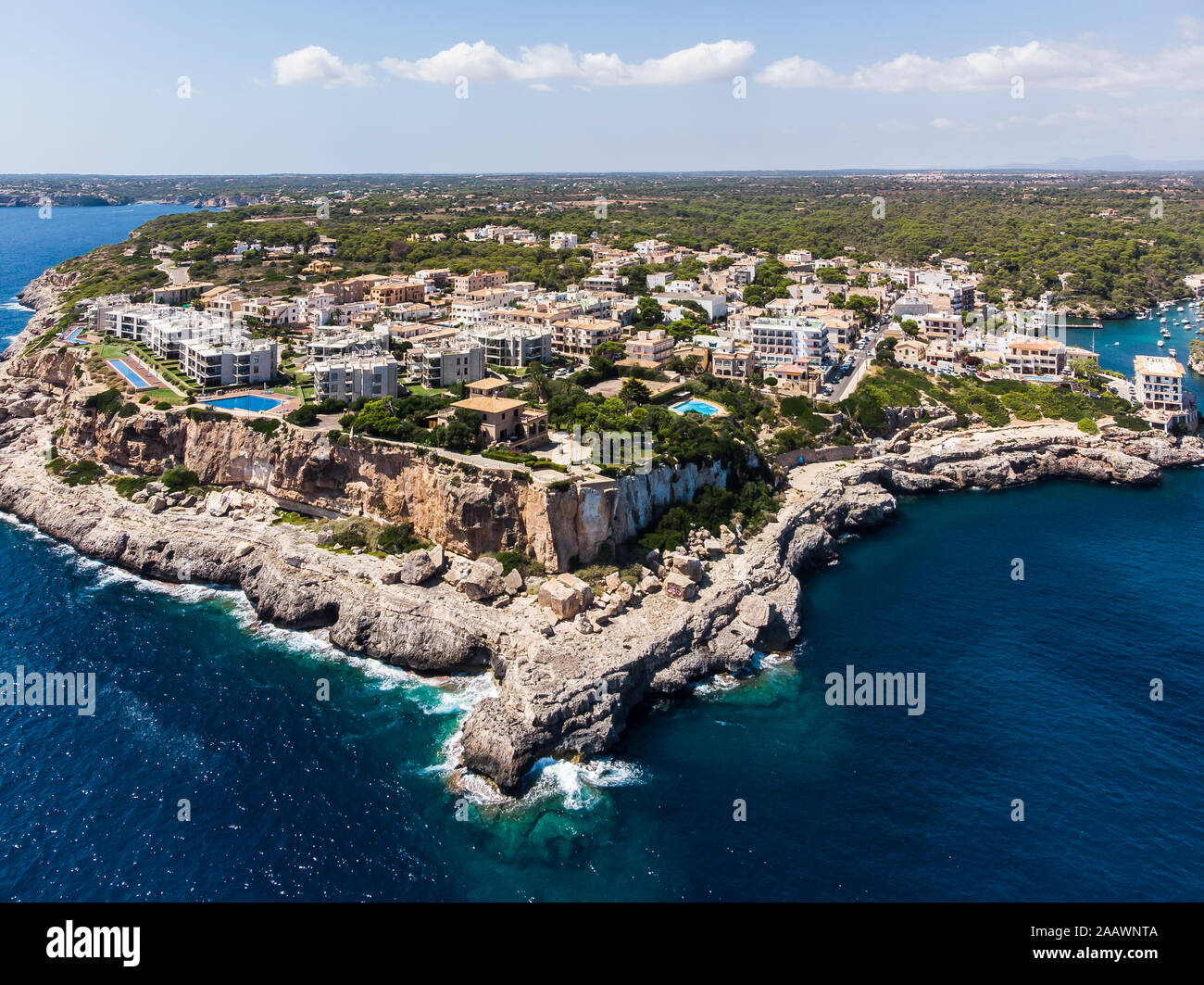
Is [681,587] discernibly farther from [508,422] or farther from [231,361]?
[231,361]

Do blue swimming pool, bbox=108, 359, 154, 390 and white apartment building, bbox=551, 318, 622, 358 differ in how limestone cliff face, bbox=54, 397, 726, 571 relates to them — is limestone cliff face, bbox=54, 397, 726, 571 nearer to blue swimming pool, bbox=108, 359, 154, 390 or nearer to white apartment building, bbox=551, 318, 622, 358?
blue swimming pool, bbox=108, 359, 154, 390

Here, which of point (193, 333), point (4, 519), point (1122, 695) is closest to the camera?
point (1122, 695)

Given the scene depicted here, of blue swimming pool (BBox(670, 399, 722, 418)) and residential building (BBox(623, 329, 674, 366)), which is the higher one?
residential building (BBox(623, 329, 674, 366))

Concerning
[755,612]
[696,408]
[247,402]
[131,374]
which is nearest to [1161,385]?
[696,408]

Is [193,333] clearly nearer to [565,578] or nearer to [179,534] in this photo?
[179,534]

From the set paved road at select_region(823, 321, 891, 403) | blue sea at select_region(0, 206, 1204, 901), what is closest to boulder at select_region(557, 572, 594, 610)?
blue sea at select_region(0, 206, 1204, 901)

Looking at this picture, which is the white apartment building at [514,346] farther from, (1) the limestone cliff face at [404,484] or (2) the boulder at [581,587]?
(2) the boulder at [581,587]

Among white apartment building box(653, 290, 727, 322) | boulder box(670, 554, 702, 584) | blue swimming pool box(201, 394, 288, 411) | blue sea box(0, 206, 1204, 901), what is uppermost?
white apartment building box(653, 290, 727, 322)

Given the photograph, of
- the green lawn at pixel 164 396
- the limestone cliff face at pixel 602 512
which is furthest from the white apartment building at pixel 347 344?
the limestone cliff face at pixel 602 512

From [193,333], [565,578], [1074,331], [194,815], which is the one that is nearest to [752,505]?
[565,578]
